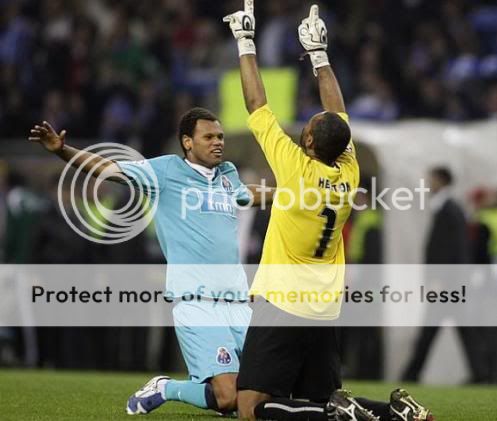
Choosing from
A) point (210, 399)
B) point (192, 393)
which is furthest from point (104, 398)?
point (210, 399)

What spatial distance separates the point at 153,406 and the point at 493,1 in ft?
50.4

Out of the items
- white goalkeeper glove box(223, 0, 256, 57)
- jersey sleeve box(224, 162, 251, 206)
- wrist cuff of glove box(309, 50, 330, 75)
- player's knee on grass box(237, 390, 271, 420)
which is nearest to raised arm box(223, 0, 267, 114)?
white goalkeeper glove box(223, 0, 256, 57)

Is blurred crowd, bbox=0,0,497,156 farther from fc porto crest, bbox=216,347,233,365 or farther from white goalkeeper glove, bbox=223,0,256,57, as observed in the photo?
white goalkeeper glove, bbox=223,0,256,57

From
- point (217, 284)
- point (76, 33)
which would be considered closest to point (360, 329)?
point (217, 284)

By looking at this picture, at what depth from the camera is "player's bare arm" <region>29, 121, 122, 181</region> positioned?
9117mm

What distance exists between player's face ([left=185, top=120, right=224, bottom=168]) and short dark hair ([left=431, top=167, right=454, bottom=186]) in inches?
250

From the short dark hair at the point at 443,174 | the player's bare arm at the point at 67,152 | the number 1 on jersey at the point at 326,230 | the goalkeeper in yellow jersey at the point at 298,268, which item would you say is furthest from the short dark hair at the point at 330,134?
the short dark hair at the point at 443,174

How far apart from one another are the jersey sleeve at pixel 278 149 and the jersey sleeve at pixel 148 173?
1.47m

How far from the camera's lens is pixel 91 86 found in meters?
23.1

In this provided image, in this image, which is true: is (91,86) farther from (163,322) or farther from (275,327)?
(275,327)

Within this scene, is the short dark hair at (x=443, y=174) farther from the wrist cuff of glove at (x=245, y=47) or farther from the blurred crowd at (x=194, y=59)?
the wrist cuff of glove at (x=245, y=47)

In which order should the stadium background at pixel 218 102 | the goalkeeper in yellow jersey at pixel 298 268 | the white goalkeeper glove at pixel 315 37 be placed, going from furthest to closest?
1. the stadium background at pixel 218 102
2. the white goalkeeper glove at pixel 315 37
3. the goalkeeper in yellow jersey at pixel 298 268

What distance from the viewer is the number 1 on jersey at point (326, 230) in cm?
884

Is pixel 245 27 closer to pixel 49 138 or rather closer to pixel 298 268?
pixel 49 138
